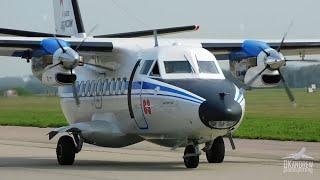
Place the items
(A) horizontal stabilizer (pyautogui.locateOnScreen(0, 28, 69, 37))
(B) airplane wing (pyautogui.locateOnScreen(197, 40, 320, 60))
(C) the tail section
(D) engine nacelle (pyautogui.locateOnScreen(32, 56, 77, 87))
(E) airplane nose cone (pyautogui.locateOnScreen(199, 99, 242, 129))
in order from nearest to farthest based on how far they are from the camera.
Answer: (E) airplane nose cone (pyautogui.locateOnScreen(199, 99, 242, 129)), (D) engine nacelle (pyautogui.locateOnScreen(32, 56, 77, 87)), (A) horizontal stabilizer (pyautogui.locateOnScreen(0, 28, 69, 37)), (B) airplane wing (pyautogui.locateOnScreen(197, 40, 320, 60)), (C) the tail section

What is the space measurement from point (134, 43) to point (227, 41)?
2593 mm

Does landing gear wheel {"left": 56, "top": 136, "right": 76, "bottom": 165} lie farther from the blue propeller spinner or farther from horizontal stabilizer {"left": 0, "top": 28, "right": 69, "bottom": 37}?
the blue propeller spinner

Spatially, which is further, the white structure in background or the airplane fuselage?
the white structure in background

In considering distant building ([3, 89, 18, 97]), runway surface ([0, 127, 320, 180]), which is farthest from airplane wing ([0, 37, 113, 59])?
distant building ([3, 89, 18, 97])

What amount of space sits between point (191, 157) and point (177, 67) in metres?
1.97

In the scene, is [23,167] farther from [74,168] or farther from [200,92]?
[200,92]

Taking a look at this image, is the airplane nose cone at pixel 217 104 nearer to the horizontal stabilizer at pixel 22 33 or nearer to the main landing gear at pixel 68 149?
the main landing gear at pixel 68 149

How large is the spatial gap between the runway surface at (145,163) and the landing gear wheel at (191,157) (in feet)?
0.70

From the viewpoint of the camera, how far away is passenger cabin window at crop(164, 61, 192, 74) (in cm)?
1573

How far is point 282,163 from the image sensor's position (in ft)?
55.7

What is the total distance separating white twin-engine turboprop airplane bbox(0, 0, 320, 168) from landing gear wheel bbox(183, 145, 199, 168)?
0.02 m

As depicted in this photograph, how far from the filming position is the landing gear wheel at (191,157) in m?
15.4

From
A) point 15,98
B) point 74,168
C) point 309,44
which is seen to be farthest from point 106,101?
point 15,98

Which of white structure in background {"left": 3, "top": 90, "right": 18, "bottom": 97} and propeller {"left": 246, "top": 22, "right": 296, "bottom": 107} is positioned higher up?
propeller {"left": 246, "top": 22, "right": 296, "bottom": 107}
